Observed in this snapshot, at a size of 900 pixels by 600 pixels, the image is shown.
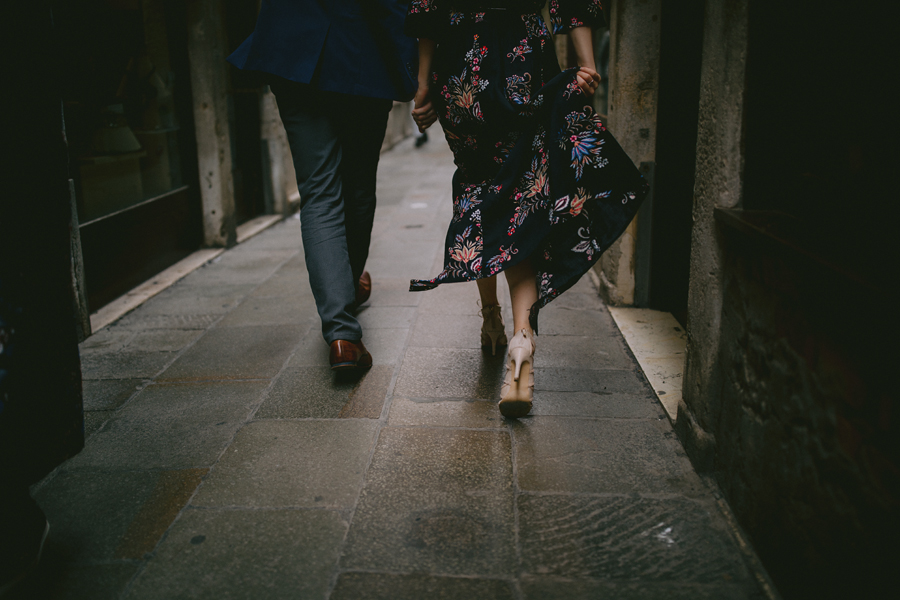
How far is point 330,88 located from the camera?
269cm

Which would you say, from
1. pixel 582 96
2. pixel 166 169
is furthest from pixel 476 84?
pixel 166 169

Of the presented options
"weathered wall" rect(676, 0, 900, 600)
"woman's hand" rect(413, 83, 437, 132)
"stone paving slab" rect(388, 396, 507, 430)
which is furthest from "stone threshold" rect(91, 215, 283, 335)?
"weathered wall" rect(676, 0, 900, 600)

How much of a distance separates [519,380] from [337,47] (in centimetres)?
140

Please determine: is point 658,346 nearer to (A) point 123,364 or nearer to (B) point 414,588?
(B) point 414,588

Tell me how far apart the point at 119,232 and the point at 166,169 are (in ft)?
3.10

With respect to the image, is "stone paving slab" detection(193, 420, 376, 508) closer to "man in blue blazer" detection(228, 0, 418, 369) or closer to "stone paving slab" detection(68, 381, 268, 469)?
"stone paving slab" detection(68, 381, 268, 469)

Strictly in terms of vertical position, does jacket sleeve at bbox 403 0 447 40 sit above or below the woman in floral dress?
above

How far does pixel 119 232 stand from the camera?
400 centimetres

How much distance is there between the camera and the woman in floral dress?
7.53 feet

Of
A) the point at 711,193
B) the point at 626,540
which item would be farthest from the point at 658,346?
the point at 626,540

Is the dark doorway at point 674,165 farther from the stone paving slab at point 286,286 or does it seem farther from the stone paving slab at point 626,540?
the stone paving slab at point 286,286

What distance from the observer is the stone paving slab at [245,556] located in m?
1.59

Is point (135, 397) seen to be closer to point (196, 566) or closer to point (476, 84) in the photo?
point (196, 566)

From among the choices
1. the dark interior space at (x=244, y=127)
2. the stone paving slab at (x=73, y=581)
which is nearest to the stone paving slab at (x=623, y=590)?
the stone paving slab at (x=73, y=581)
